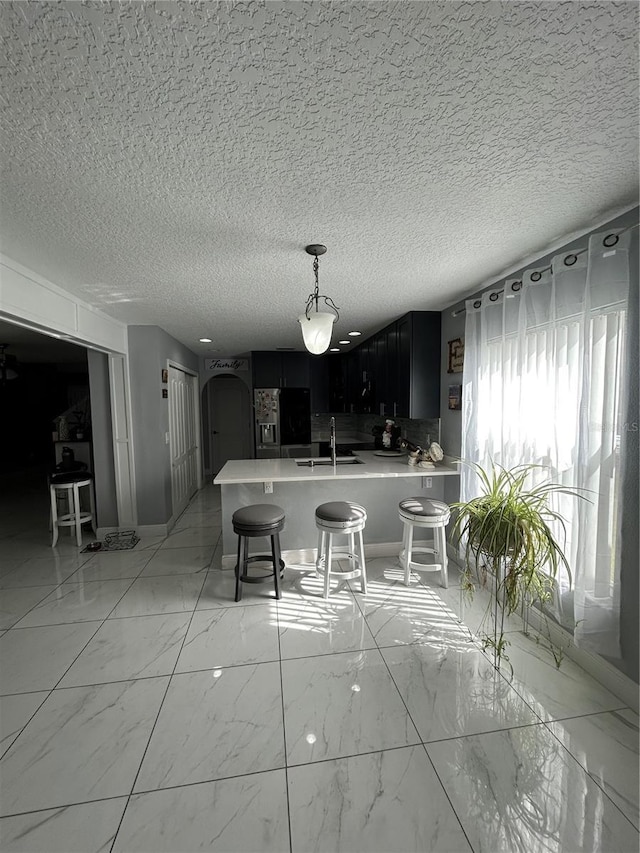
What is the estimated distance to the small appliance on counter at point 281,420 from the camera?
19.4 feet

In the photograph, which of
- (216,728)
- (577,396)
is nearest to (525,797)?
(216,728)

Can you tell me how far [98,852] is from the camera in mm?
1223

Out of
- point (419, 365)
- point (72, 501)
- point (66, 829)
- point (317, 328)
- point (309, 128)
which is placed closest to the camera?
point (309, 128)

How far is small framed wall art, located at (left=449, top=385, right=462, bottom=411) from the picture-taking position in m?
3.36

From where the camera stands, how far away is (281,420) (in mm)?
5945

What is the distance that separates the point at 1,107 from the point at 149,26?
0.58 metres

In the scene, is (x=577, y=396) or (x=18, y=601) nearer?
(x=577, y=396)

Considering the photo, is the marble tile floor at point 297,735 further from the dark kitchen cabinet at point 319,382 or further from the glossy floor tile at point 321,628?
the dark kitchen cabinet at point 319,382

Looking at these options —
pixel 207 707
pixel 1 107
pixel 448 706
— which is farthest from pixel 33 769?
pixel 1 107

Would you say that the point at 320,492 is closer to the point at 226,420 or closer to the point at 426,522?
the point at 426,522

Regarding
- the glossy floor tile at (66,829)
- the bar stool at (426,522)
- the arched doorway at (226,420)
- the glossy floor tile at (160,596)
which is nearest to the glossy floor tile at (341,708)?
the glossy floor tile at (66,829)

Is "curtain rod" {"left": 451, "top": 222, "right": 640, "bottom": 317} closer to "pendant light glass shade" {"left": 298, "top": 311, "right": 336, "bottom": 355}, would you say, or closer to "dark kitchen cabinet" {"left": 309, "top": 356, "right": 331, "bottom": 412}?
"pendant light glass shade" {"left": 298, "top": 311, "right": 336, "bottom": 355}

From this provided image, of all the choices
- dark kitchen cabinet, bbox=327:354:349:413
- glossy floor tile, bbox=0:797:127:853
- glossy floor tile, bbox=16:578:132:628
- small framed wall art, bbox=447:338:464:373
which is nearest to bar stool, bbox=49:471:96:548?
glossy floor tile, bbox=16:578:132:628

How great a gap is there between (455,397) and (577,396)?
4.59 feet
